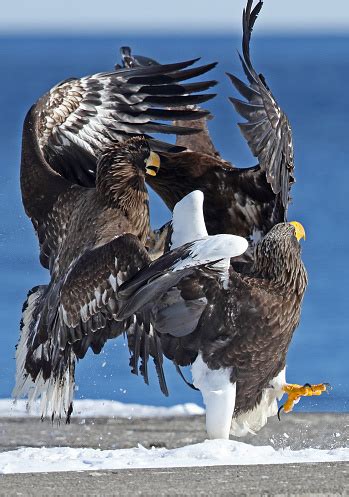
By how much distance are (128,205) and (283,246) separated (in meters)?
0.81

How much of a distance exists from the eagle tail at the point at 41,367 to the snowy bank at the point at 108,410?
50 cm

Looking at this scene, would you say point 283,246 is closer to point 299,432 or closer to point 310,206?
point 299,432

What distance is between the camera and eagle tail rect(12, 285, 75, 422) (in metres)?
7.29

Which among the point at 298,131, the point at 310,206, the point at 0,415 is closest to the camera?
the point at 0,415

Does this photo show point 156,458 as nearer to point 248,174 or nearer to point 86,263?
point 86,263

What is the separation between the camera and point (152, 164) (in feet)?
24.8

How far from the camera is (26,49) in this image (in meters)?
73.1

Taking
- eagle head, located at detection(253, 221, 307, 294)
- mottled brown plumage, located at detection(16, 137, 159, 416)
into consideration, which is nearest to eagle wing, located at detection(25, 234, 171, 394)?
mottled brown plumage, located at detection(16, 137, 159, 416)

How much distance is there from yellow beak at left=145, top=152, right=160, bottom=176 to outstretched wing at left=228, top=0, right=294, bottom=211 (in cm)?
42

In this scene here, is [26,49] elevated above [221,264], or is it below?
above

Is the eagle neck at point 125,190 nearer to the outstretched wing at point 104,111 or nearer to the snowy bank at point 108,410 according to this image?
the outstretched wing at point 104,111

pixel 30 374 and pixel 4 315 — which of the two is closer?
pixel 30 374

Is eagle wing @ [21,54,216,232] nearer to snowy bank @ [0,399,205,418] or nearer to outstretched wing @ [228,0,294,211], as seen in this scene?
outstretched wing @ [228,0,294,211]

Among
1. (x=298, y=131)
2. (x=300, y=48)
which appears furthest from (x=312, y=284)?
(x=300, y=48)
